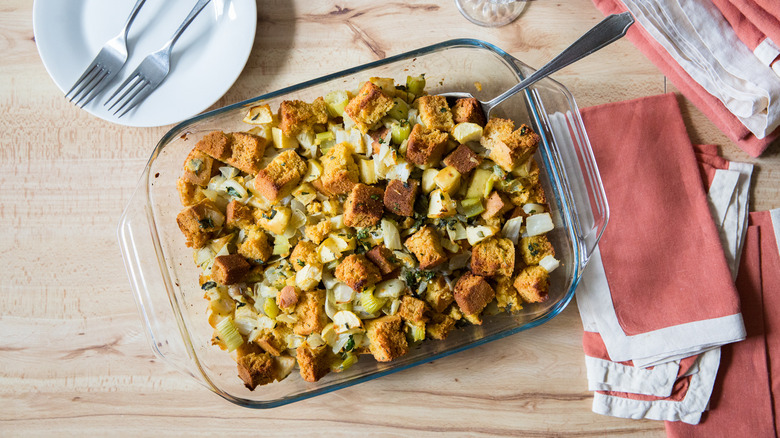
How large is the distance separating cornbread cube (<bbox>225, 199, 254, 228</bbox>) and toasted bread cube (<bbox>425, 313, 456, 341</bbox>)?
0.59 m

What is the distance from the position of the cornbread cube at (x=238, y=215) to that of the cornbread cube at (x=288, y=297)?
24cm

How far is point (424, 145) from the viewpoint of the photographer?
1397 mm

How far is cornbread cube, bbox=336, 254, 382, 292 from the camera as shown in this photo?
4.47 ft

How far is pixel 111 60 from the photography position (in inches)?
64.2

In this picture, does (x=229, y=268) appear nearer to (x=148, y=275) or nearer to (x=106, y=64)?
(x=148, y=275)

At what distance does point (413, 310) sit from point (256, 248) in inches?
18.1

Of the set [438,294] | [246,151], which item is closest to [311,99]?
[246,151]

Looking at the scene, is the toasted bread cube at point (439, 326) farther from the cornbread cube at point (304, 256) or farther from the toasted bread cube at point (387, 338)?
the cornbread cube at point (304, 256)

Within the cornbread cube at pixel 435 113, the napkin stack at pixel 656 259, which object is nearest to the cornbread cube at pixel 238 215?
the cornbread cube at pixel 435 113

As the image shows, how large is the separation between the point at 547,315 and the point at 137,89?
4.61ft

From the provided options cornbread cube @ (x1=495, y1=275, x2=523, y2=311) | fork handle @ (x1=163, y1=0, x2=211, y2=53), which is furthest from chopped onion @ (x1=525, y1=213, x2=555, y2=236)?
fork handle @ (x1=163, y1=0, x2=211, y2=53)

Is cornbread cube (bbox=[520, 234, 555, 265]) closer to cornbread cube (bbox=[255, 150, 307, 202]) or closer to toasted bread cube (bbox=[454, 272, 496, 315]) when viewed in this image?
toasted bread cube (bbox=[454, 272, 496, 315])

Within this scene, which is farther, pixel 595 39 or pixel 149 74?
pixel 149 74

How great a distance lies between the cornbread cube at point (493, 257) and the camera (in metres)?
1.41
